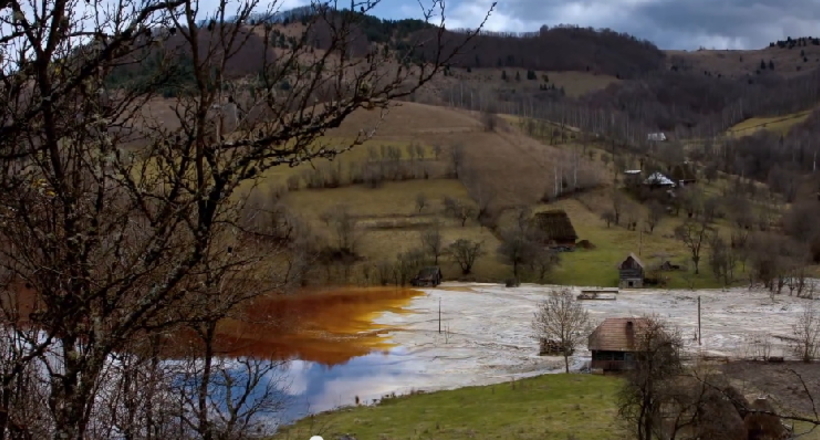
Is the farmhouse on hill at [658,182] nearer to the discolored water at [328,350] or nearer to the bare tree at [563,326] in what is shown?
the discolored water at [328,350]

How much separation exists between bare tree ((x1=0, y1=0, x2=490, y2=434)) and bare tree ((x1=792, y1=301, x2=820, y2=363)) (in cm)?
4083

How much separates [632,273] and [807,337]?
27.4 metres

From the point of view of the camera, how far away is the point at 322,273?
70750 millimetres

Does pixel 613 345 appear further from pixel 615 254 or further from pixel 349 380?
pixel 615 254

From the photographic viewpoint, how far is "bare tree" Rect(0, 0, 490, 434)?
3.99 meters

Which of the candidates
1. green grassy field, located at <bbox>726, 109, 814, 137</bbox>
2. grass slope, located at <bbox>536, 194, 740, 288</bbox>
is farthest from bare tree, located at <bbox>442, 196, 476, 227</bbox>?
green grassy field, located at <bbox>726, 109, 814, 137</bbox>

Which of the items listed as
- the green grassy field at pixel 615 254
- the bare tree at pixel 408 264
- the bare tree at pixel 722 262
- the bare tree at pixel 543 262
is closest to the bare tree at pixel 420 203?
the bare tree at pixel 408 264

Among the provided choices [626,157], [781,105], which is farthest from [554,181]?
A: [781,105]

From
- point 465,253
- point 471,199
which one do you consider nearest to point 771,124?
point 471,199

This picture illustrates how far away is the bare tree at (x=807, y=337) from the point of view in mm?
38062

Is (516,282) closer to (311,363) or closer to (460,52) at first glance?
(311,363)

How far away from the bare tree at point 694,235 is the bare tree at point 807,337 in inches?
769

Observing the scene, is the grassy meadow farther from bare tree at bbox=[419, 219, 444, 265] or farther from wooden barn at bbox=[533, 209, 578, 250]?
wooden barn at bbox=[533, 209, 578, 250]

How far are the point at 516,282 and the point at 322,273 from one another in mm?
19564
